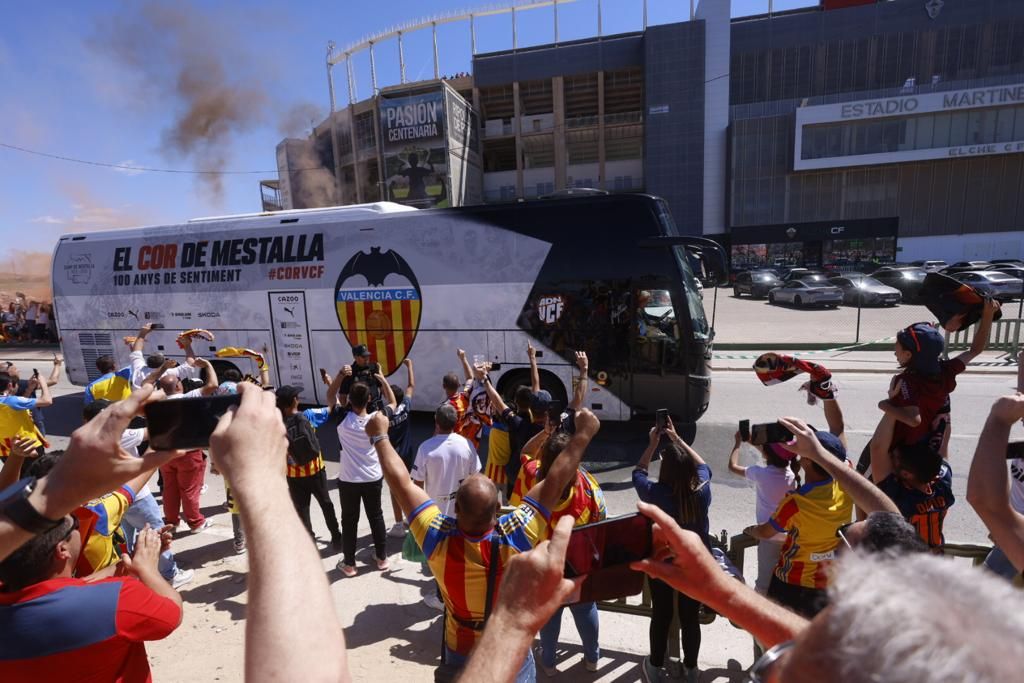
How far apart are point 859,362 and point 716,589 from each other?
1487cm

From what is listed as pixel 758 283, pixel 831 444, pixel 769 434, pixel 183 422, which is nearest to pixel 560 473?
pixel 769 434

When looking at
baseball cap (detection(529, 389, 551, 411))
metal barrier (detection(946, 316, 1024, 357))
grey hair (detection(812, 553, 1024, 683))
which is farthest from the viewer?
metal barrier (detection(946, 316, 1024, 357))

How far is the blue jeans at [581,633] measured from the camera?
3275 mm

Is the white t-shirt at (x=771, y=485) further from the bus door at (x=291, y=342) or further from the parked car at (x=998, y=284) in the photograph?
the parked car at (x=998, y=284)

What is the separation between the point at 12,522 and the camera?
148 centimetres

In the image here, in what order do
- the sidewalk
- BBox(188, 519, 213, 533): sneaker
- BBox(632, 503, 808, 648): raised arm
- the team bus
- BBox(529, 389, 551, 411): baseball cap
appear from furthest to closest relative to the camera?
the sidewalk < the team bus < BBox(188, 519, 213, 533): sneaker < BBox(529, 389, 551, 411): baseball cap < BBox(632, 503, 808, 648): raised arm

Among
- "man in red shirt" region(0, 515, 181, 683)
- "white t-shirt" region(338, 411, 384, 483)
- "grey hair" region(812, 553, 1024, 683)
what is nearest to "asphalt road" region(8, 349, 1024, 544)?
"white t-shirt" region(338, 411, 384, 483)

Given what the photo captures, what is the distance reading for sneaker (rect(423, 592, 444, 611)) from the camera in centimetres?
420

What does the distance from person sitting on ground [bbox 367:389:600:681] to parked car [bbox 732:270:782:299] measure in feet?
99.5

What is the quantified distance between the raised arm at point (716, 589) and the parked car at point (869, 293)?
84.1 feet

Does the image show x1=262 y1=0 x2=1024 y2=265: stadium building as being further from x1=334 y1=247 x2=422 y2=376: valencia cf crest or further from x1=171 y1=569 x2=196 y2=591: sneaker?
x1=171 y1=569 x2=196 y2=591: sneaker

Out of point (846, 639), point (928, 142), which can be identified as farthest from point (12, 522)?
point (928, 142)

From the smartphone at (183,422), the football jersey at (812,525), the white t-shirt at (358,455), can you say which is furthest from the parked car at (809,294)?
the smartphone at (183,422)

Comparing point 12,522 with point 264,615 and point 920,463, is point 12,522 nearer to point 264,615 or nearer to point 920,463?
point 264,615
